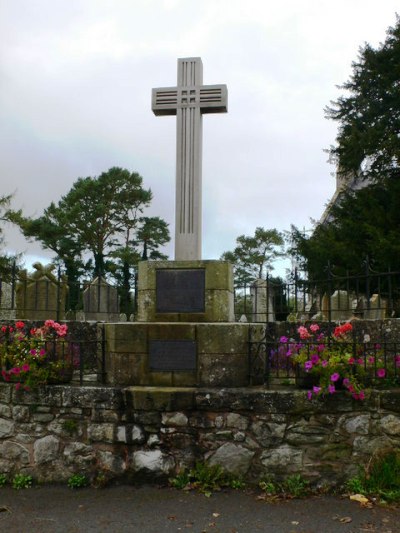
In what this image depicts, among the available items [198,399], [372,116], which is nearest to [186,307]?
[198,399]

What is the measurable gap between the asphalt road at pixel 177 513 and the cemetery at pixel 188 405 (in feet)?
1.02

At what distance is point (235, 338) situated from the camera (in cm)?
506

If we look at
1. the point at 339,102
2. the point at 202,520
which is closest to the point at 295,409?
the point at 202,520

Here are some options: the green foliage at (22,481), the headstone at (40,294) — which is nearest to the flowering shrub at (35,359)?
the green foliage at (22,481)

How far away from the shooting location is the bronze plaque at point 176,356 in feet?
16.6

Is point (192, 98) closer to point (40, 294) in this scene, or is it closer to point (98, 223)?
point (40, 294)

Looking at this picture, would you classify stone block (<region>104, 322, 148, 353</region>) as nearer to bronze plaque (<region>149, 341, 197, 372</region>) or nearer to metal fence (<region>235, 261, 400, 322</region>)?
bronze plaque (<region>149, 341, 197, 372</region>)

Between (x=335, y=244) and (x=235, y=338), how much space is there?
11506mm

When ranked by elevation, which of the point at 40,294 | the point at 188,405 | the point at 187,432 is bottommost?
the point at 187,432

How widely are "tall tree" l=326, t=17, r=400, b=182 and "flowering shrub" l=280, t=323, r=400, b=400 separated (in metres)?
11.6

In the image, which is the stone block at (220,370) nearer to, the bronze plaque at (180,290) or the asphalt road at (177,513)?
the bronze plaque at (180,290)

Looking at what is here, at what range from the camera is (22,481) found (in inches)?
187

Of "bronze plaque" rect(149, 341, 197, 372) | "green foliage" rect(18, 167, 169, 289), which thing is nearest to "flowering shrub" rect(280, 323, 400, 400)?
"bronze plaque" rect(149, 341, 197, 372)

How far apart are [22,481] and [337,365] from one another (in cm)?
323
